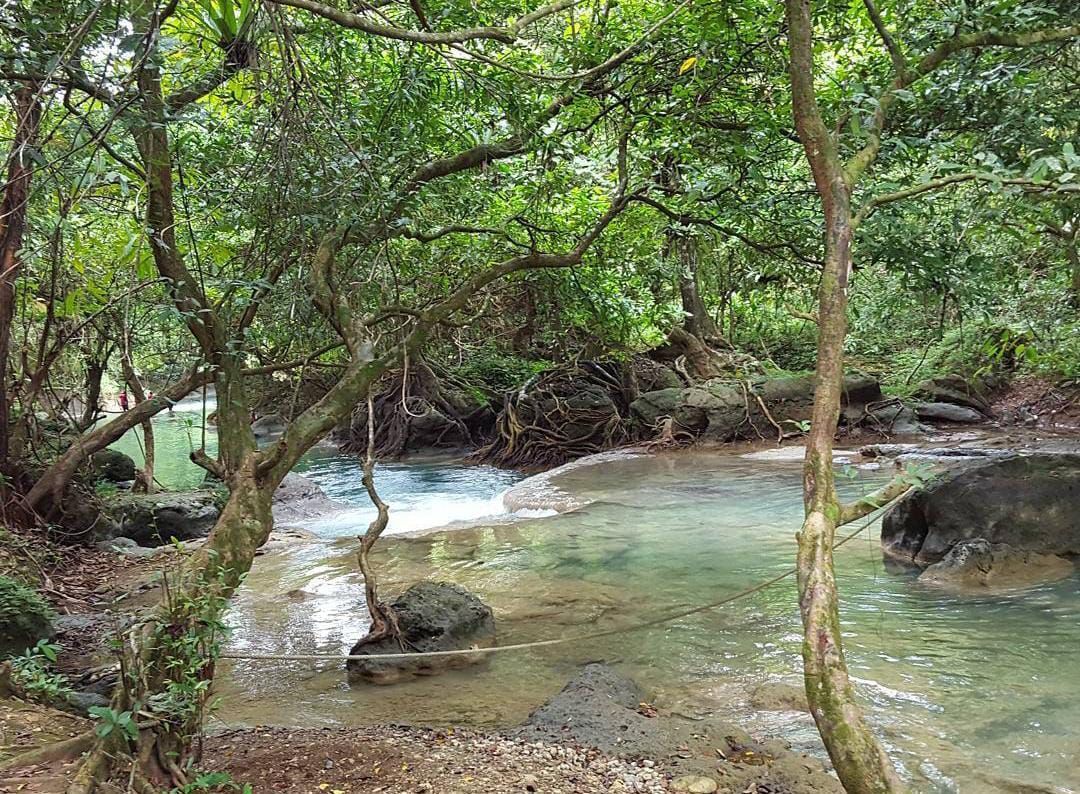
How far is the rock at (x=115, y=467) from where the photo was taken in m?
12.2

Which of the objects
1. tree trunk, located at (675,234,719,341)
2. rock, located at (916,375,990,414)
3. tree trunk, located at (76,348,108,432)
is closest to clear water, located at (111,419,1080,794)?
tree trunk, located at (76,348,108,432)

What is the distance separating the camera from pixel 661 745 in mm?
3795

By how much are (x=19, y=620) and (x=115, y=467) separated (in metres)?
8.25

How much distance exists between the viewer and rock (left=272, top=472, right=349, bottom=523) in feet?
38.9

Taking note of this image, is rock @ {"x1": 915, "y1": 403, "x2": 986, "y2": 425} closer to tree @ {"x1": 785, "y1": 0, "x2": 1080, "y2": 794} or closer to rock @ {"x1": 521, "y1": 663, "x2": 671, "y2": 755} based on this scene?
rock @ {"x1": 521, "y1": 663, "x2": 671, "y2": 755}

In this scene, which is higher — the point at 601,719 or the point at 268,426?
the point at 268,426

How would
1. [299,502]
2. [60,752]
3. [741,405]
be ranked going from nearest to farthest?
1. [60,752]
2. [299,502]
3. [741,405]

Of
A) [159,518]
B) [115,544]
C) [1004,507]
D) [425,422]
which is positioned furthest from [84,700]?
[425,422]

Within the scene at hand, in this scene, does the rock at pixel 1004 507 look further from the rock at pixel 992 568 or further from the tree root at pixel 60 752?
the tree root at pixel 60 752

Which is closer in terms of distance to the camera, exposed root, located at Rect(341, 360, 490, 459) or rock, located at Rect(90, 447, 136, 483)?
rock, located at Rect(90, 447, 136, 483)

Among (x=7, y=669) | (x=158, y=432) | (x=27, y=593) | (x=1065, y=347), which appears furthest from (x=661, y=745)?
(x=158, y=432)

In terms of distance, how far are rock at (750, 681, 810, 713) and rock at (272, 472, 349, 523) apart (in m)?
8.67

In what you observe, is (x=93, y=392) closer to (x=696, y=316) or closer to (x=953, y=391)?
(x=696, y=316)

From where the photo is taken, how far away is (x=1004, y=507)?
6.80 m
